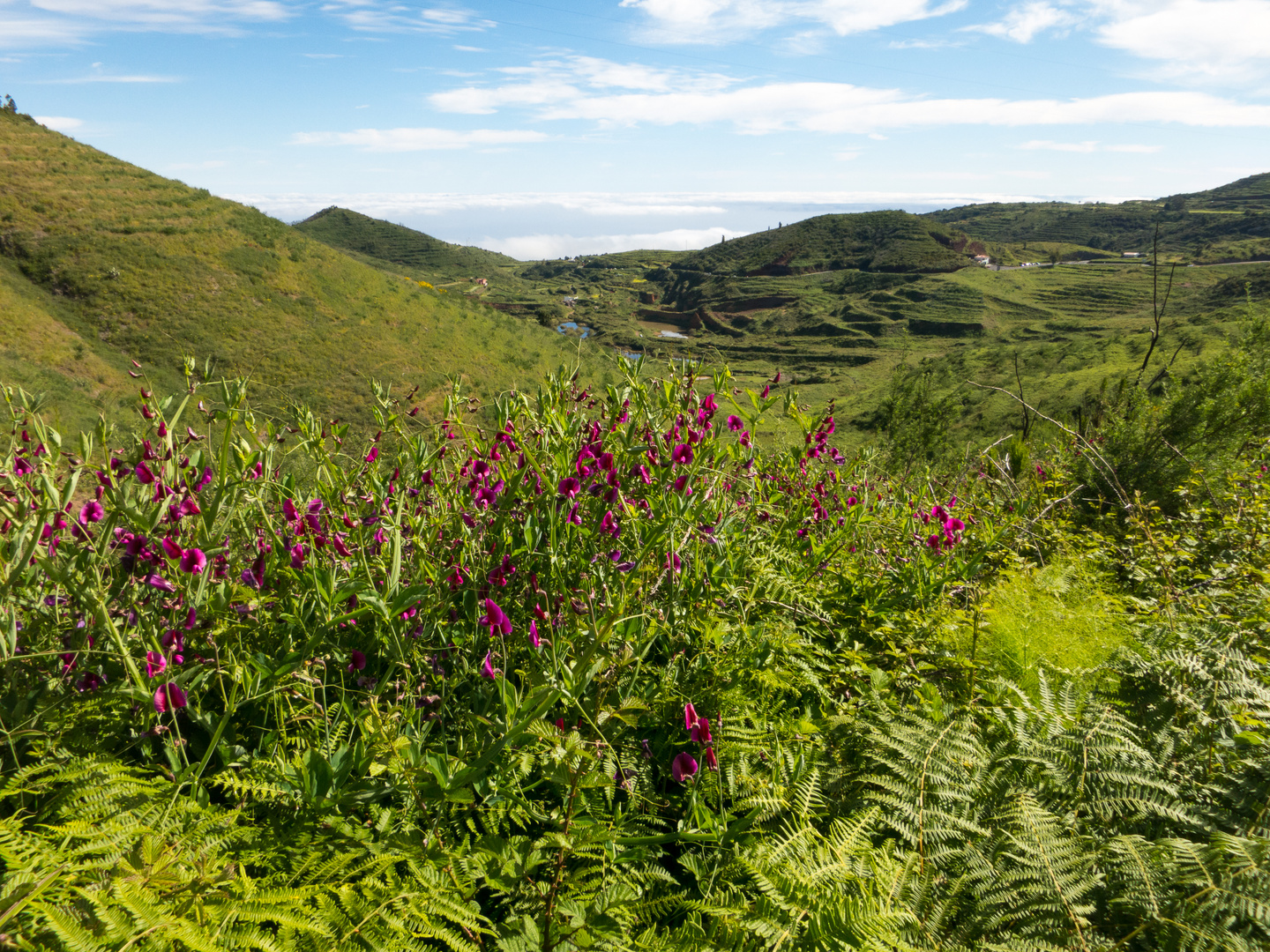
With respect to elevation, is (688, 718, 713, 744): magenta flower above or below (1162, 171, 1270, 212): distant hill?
below

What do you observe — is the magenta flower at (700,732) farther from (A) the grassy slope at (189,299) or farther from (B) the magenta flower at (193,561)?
(A) the grassy slope at (189,299)

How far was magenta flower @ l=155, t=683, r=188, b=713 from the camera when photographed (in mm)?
1506

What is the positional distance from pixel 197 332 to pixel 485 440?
5054 centimetres

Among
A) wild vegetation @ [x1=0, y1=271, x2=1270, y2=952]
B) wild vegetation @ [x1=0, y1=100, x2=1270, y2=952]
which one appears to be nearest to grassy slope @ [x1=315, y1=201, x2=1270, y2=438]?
wild vegetation @ [x1=0, y1=100, x2=1270, y2=952]

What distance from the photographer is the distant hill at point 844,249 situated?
128500 millimetres

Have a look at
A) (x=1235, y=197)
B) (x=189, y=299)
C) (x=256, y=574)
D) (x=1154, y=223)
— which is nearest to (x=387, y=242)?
(x=189, y=299)

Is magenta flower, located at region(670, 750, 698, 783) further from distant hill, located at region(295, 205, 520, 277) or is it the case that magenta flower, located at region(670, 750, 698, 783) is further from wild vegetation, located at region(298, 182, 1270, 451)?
distant hill, located at region(295, 205, 520, 277)

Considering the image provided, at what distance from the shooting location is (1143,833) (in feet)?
5.52

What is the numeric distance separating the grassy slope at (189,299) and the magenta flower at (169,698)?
37358mm

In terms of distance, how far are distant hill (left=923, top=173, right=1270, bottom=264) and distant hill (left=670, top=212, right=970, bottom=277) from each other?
1343 inches

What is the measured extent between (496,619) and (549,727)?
1.11 feet

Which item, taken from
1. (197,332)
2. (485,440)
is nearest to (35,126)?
(197,332)

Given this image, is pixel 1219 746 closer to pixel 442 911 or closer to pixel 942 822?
pixel 942 822

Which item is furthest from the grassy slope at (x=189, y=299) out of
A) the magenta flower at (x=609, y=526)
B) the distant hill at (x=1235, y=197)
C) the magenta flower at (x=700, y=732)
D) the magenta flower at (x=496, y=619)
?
the distant hill at (x=1235, y=197)
